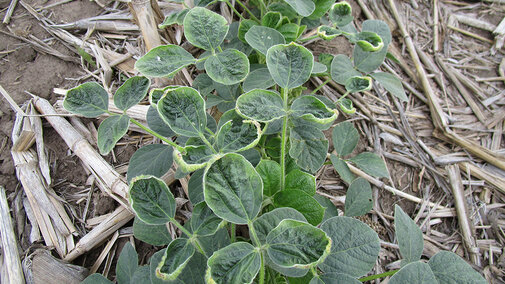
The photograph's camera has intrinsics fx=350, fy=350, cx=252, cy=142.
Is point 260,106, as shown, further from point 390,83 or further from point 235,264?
point 390,83

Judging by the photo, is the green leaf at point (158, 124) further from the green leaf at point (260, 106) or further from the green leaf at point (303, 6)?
the green leaf at point (303, 6)

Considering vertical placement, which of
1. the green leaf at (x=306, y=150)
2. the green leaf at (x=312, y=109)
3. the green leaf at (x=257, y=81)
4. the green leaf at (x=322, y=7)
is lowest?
the green leaf at (x=306, y=150)

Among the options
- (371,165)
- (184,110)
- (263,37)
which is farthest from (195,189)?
(371,165)

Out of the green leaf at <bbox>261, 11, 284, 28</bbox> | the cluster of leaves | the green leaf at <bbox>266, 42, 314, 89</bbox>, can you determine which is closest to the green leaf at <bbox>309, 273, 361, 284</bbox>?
the cluster of leaves

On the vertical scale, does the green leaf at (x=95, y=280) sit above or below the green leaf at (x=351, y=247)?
above

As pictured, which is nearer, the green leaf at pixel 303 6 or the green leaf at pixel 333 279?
the green leaf at pixel 333 279

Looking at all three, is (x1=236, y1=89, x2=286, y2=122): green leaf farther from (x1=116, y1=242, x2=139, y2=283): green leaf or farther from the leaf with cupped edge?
(x1=116, y1=242, x2=139, y2=283): green leaf

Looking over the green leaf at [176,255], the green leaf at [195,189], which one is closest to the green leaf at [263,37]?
the green leaf at [195,189]

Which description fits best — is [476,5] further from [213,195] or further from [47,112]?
[47,112]
